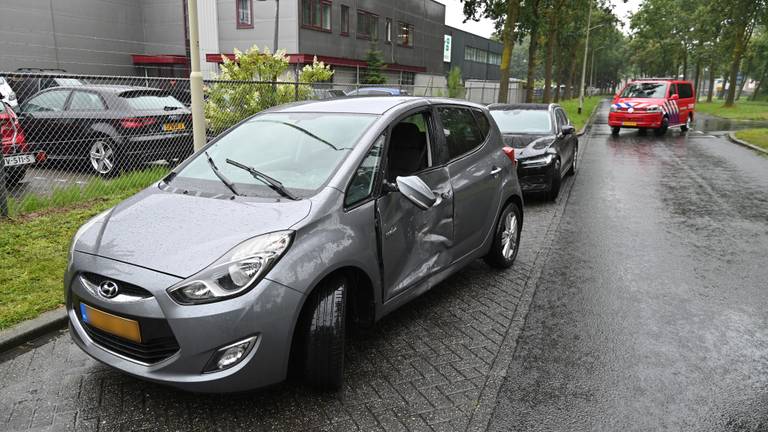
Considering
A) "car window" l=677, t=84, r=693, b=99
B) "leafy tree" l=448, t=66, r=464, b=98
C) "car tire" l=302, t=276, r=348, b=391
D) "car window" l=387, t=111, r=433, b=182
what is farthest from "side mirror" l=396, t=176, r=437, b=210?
"leafy tree" l=448, t=66, r=464, b=98

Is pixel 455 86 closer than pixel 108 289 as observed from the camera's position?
No

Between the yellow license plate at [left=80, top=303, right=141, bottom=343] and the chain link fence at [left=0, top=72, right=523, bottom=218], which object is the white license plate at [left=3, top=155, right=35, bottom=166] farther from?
the yellow license plate at [left=80, top=303, right=141, bottom=343]

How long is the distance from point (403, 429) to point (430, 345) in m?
1.04

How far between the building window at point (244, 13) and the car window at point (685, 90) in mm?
21070

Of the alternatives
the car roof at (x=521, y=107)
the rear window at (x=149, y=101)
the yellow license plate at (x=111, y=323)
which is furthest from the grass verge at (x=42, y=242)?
the car roof at (x=521, y=107)

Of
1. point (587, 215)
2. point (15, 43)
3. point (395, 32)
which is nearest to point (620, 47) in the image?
point (395, 32)

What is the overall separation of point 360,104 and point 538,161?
5.37 m

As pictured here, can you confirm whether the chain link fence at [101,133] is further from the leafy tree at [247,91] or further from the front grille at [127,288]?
the front grille at [127,288]

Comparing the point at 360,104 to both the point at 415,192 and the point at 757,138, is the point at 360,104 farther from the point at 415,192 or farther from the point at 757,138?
the point at 757,138

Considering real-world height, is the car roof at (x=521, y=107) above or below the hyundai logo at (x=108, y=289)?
above

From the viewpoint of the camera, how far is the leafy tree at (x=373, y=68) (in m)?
35.2

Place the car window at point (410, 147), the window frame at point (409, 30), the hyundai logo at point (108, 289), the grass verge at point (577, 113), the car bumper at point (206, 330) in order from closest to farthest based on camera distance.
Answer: the car bumper at point (206, 330)
the hyundai logo at point (108, 289)
the car window at point (410, 147)
the grass verge at point (577, 113)
the window frame at point (409, 30)

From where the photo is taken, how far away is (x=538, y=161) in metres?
9.05

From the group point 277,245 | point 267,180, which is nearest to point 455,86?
point 267,180
